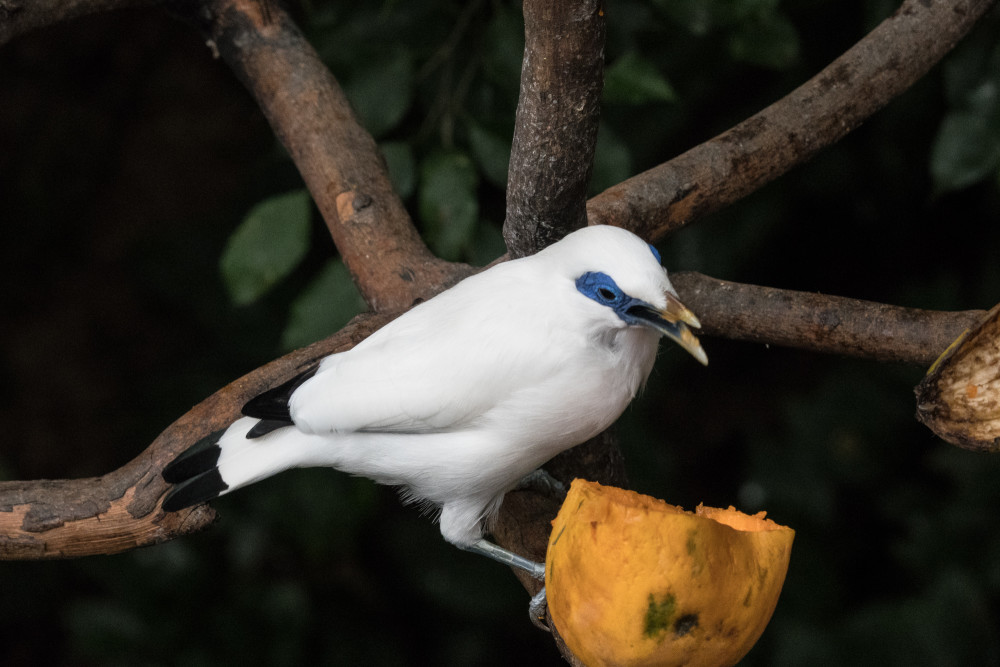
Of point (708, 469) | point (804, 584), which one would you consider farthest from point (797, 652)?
point (708, 469)

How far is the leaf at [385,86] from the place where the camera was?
1892 mm

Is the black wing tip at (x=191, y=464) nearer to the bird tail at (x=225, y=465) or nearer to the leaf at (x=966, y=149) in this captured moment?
the bird tail at (x=225, y=465)

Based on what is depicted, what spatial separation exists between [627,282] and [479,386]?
263 millimetres

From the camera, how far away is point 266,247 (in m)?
Result: 1.79

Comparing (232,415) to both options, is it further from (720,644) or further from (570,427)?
(720,644)

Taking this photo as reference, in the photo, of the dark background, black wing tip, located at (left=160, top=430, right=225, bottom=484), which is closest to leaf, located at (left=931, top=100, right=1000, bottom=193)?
the dark background

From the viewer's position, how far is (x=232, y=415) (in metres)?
1.55

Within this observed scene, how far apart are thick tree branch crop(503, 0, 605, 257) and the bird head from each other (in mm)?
126

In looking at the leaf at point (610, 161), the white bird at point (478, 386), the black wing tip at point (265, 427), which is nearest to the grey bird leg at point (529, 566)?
the white bird at point (478, 386)

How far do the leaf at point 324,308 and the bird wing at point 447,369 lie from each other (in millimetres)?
381

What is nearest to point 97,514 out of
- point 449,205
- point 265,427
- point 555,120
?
point 265,427

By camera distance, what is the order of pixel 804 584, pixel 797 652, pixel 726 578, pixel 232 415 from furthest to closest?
pixel 804 584 < pixel 797 652 < pixel 232 415 < pixel 726 578

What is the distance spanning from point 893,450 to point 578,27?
A: 5.91ft

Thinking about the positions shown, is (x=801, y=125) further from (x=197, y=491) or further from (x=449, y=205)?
(x=197, y=491)
